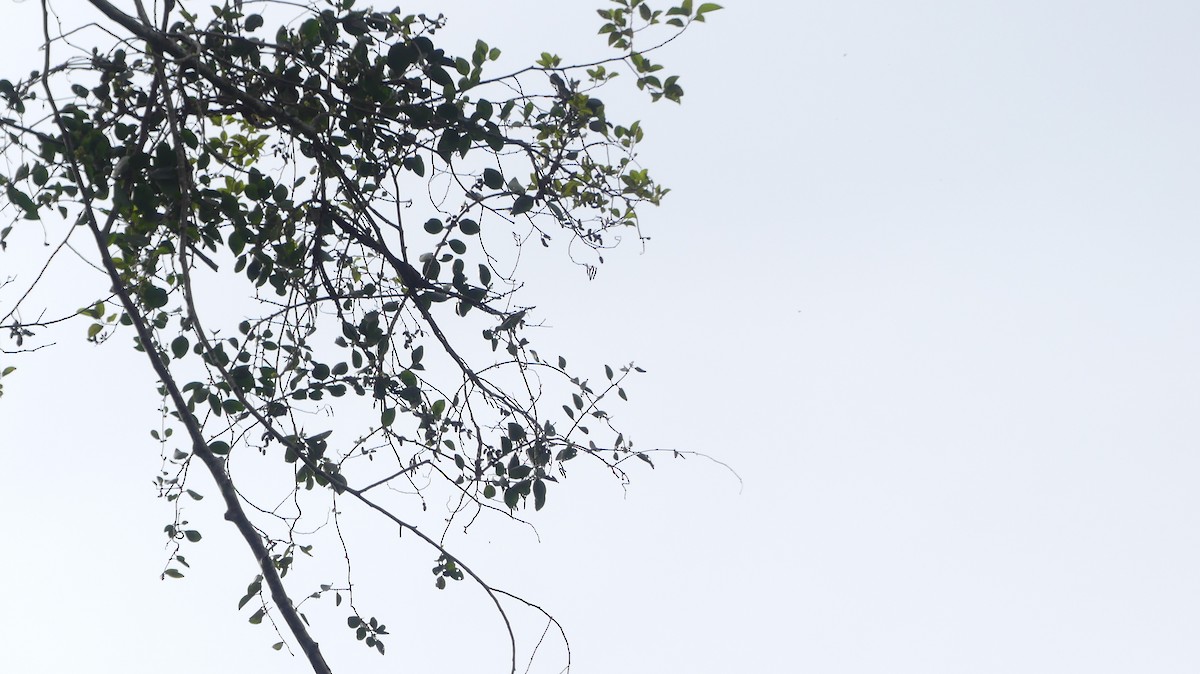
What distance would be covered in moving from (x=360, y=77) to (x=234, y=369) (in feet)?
1.65

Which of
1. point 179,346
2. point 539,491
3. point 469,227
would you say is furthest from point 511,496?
point 179,346

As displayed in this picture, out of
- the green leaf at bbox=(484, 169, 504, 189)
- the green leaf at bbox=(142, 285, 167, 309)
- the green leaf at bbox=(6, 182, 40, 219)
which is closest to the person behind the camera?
the green leaf at bbox=(6, 182, 40, 219)

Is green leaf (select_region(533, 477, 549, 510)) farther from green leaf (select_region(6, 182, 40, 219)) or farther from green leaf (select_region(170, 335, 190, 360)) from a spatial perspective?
green leaf (select_region(6, 182, 40, 219))

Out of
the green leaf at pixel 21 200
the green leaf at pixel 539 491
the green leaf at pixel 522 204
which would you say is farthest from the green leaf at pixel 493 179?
the green leaf at pixel 21 200

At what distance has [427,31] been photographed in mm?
1623

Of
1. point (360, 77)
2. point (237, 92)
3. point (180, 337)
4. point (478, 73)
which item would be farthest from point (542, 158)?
point (180, 337)

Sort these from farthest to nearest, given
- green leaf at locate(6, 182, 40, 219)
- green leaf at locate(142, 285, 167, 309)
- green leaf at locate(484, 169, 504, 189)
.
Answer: green leaf at locate(484, 169, 504, 189) → green leaf at locate(142, 285, 167, 309) → green leaf at locate(6, 182, 40, 219)

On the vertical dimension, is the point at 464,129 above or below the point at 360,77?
below

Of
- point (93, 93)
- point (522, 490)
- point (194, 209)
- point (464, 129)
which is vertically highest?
point (93, 93)

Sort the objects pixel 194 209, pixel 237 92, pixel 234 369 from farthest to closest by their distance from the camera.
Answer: pixel 234 369 < pixel 194 209 < pixel 237 92

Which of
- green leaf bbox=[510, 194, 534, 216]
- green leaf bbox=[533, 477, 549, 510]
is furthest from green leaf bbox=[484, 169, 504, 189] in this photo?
green leaf bbox=[533, 477, 549, 510]

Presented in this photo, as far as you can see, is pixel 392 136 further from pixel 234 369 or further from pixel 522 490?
pixel 522 490

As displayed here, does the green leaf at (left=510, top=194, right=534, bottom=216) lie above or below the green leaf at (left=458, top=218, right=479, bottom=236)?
below

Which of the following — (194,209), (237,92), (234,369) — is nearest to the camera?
(237,92)
